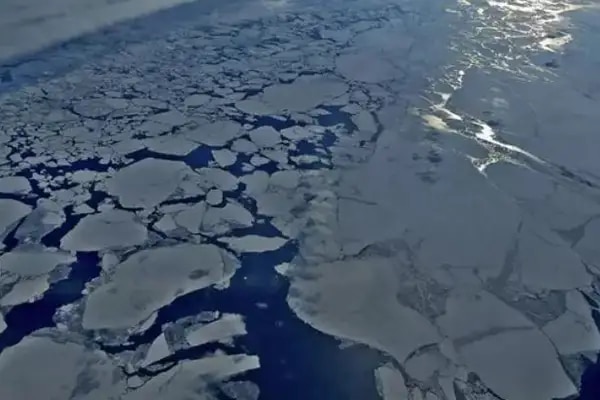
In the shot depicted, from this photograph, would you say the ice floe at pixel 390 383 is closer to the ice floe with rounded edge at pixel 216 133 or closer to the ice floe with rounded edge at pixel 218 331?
the ice floe with rounded edge at pixel 218 331

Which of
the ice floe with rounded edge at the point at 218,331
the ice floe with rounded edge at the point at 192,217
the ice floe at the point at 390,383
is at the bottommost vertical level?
the ice floe at the point at 390,383

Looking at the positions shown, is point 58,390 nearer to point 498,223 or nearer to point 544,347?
point 544,347

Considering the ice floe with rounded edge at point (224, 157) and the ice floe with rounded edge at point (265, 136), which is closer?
the ice floe with rounded edge at point (224, 157)

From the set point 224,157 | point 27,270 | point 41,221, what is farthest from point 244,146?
point 27,270

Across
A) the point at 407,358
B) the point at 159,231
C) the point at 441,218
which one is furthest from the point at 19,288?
the point at 441,218

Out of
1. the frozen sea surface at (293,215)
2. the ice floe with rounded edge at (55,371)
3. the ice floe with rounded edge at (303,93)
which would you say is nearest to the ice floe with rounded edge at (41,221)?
the frozen sea surface at (293,215)

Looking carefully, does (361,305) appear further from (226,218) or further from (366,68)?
(366,68)
